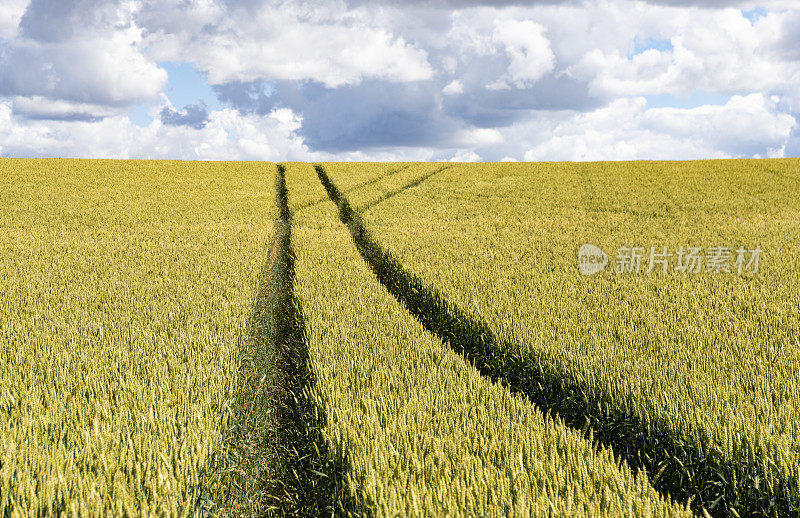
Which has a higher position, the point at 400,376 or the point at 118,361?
the point at 400,376

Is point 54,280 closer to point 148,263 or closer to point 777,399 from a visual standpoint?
point 148,263

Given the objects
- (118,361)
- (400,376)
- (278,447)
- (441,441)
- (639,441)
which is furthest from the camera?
(118,361)

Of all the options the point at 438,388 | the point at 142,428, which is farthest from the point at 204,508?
the point at 438,388

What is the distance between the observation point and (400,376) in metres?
4.80

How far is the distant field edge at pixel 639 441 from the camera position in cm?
343

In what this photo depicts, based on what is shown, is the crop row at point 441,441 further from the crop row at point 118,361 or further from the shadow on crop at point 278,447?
the crop row at point 118,361

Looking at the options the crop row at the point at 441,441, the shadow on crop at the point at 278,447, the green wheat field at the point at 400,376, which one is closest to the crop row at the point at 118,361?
the green wheat field at the point at 400,376

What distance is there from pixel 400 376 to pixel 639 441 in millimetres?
2144

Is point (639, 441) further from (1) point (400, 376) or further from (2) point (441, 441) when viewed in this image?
(1) point (400, 376)

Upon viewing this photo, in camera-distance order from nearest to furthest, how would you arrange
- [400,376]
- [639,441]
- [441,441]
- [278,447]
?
[441,441] → [639,441] → [278,447] → [400,376]

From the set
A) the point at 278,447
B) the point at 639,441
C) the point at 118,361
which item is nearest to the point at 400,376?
the point at 278,447

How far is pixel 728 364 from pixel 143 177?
28292 mm

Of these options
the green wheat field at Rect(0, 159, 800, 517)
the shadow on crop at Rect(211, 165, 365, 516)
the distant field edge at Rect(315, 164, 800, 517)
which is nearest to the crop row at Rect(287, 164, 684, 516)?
the green wheat field at Rect(0, 159, 800, 517)

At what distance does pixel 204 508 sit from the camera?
10.7ft
